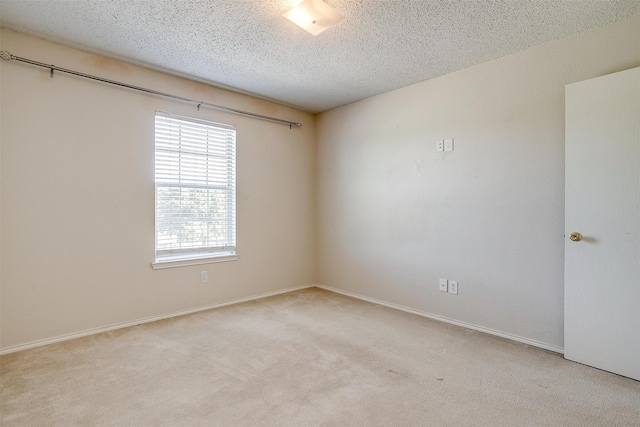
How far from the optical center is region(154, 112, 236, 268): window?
3.17 meters

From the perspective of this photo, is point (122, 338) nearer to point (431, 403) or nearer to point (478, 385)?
point (431, 403)

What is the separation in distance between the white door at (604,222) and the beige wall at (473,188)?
170 mm

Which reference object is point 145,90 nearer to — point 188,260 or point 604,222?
point 188,260

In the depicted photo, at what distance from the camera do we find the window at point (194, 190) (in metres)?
3.17

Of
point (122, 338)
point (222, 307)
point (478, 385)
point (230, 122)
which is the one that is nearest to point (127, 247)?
point (122, 338)

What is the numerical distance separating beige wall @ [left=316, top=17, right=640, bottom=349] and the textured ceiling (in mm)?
223

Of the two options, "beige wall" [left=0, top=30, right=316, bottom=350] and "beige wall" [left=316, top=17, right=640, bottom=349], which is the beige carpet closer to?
"beige wall" [left=0, top=30, right=316, bottom=350]

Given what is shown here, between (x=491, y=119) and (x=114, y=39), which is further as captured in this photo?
(x=491, y=119)

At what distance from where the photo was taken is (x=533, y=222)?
2617 millimetres

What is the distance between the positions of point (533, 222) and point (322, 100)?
254 centimetres

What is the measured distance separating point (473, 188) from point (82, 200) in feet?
11.0

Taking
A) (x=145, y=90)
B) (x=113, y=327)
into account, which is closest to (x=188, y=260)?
(x=113, y=327)

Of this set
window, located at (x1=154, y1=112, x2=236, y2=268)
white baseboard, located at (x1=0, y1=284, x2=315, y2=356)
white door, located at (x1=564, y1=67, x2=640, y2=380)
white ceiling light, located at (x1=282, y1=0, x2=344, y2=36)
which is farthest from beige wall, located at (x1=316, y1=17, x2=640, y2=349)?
white ceiling light, located at (x1=282, y1=0, x2=344, y2=36)

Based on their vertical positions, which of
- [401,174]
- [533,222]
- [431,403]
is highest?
[401,174]
